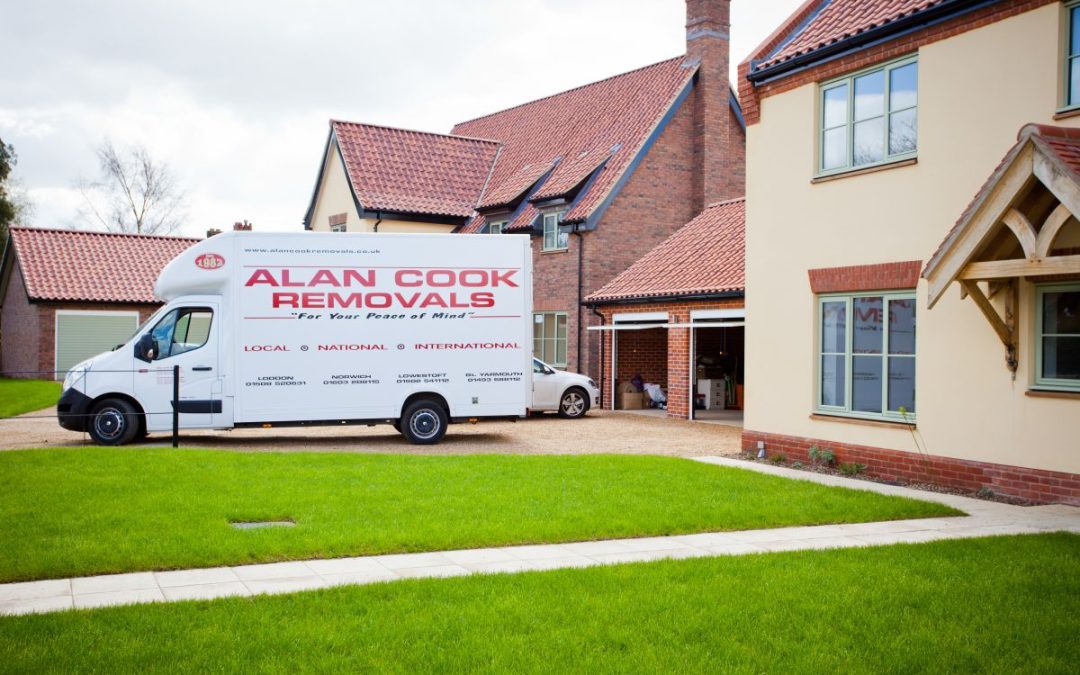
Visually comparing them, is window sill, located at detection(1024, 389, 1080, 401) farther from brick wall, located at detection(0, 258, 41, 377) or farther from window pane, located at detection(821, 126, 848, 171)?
brick wall, located at detection(0, 258, 41, 377)

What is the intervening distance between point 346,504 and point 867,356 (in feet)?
22.8

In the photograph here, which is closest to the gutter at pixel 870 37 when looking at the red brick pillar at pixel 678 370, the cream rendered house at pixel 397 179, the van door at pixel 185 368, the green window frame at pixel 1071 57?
the green window frame at pixel 1071 57

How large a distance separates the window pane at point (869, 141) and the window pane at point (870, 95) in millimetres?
114

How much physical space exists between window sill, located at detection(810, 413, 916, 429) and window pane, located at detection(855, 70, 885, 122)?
392 centimetres

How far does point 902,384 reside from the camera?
12.6 m

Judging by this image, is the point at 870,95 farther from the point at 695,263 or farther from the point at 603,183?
the point at 603,183

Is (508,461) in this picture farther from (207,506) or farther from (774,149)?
(774,149)

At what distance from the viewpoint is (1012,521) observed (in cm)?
970

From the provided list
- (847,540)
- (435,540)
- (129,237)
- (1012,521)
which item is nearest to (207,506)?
(435,540)

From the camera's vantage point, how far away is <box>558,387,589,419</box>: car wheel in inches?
886

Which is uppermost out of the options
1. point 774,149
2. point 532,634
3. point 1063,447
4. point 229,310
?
point 774,149

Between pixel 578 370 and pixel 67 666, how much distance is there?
21.0 m

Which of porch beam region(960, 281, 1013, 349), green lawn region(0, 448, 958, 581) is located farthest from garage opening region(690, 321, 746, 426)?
porch beam region(960, 281, 1013, 349)

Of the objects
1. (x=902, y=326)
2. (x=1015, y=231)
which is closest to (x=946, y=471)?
(x=902, y=326)
